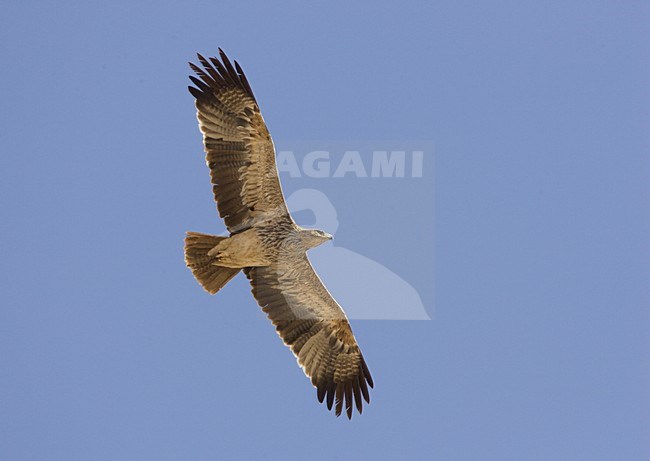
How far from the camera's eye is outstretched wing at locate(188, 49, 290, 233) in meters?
15.1

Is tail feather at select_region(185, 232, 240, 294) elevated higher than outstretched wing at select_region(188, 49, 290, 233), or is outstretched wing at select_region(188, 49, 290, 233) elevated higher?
outstretched wing at select_region(188, 49, 290, 233)

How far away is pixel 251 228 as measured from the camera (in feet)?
50.5

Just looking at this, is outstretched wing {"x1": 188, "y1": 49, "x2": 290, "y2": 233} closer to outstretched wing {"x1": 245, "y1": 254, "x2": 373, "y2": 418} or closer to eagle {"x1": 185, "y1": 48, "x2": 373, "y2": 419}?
eagle {"x1": 185, "y1": 48, "x2": 373, "y2": 419}

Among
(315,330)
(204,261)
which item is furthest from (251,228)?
(315,330)

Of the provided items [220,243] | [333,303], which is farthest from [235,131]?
[333,303]

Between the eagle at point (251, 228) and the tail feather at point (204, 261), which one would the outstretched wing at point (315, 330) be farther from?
the tail feather at point (204, 261)

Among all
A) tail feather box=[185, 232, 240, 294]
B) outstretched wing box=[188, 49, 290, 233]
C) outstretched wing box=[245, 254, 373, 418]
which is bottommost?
outstretched wing box=[245, 254, 373, 418]

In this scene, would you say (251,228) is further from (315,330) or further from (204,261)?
(315,330)

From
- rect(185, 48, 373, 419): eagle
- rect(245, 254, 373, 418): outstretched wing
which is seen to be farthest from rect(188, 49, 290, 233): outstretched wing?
rect(245, 254, 373, 418): outstretched wing

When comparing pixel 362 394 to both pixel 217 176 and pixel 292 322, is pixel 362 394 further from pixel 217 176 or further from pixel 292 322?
pixel 217 176

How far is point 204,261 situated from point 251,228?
0.73 metres

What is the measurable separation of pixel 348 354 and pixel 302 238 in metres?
1.88

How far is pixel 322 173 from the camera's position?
16.6m

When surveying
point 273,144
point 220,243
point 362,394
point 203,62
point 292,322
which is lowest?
point 362,394
